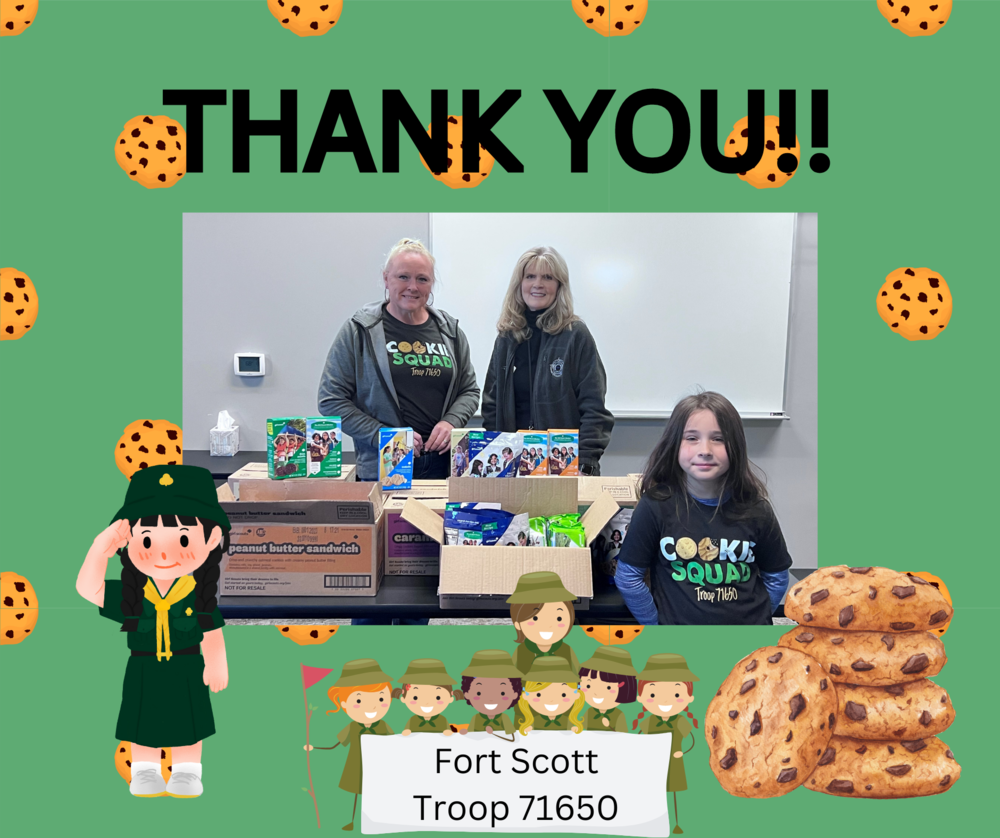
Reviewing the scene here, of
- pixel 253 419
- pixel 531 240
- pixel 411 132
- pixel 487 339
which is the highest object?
pixel 411 132

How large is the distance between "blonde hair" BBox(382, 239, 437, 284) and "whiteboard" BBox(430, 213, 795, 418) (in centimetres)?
23

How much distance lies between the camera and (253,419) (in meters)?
4.26

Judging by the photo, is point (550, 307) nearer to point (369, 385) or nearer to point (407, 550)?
point (369, 385)

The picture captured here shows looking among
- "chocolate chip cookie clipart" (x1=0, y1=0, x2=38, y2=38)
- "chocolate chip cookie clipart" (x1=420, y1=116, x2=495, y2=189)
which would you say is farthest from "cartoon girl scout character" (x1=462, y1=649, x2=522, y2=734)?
"chocolate chip cookie clipart" (x1=0, y1=0, x2=38, y2=38)

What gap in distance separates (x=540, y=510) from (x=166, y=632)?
130 cm

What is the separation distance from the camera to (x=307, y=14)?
3297 mm

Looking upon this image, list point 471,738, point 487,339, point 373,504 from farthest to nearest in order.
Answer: point 487,339 → point 373,504 → point 471,738

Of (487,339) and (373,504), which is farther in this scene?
(487,339)

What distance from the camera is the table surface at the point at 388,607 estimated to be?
320 cm

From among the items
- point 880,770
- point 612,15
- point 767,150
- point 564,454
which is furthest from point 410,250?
point 880,770

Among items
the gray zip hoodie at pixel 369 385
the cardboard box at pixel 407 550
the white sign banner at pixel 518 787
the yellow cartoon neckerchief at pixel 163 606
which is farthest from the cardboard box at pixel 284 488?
the white sign banner at pixel 518 787

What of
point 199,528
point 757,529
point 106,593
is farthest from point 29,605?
point 757,529

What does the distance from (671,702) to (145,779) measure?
153 centimetres

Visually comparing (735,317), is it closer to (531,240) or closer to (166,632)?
(531,240)
